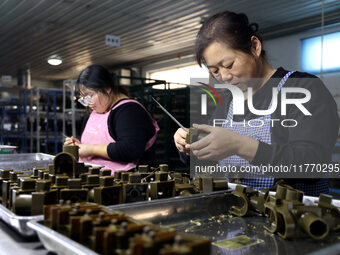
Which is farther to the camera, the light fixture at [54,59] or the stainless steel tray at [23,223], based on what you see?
the light fixture at [54,59]

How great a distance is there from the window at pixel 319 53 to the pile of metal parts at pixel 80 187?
5.27 meters

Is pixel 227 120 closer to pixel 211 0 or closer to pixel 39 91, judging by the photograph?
pixel 211 0

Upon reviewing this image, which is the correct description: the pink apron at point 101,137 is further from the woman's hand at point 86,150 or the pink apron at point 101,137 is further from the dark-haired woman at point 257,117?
the dark-haired woman at point 257,117

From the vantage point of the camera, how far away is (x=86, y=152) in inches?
94.0

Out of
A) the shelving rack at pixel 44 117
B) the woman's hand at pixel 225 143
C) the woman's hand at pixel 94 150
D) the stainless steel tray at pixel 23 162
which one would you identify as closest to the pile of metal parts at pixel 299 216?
the woman's hand at pixel 225 143

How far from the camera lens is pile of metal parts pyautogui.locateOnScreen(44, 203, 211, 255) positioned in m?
0.60

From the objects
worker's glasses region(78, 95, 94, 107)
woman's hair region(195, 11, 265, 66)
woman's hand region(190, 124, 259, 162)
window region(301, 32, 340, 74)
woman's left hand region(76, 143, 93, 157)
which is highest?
window region(301, 32, 340, 74)

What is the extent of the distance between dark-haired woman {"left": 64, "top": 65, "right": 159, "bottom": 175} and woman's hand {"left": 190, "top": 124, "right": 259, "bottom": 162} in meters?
1.07

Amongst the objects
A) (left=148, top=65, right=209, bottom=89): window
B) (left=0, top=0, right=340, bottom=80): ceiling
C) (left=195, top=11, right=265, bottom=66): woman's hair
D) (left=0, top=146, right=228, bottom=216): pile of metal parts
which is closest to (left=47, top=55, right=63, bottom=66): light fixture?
(left=0, top=0, right=340, bottom=80): ceiling

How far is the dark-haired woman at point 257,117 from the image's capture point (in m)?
1.35

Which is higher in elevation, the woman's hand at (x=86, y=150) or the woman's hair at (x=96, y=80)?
the woman's hair at (x=96, y=80)

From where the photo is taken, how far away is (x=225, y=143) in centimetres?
131

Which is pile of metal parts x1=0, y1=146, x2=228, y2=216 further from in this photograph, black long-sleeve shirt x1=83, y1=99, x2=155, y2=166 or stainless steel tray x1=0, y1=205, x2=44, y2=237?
black long-sleeve shirt x1=83, y1=99, x2=155, y2=166

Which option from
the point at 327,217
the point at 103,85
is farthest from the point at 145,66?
the point at 327,217
